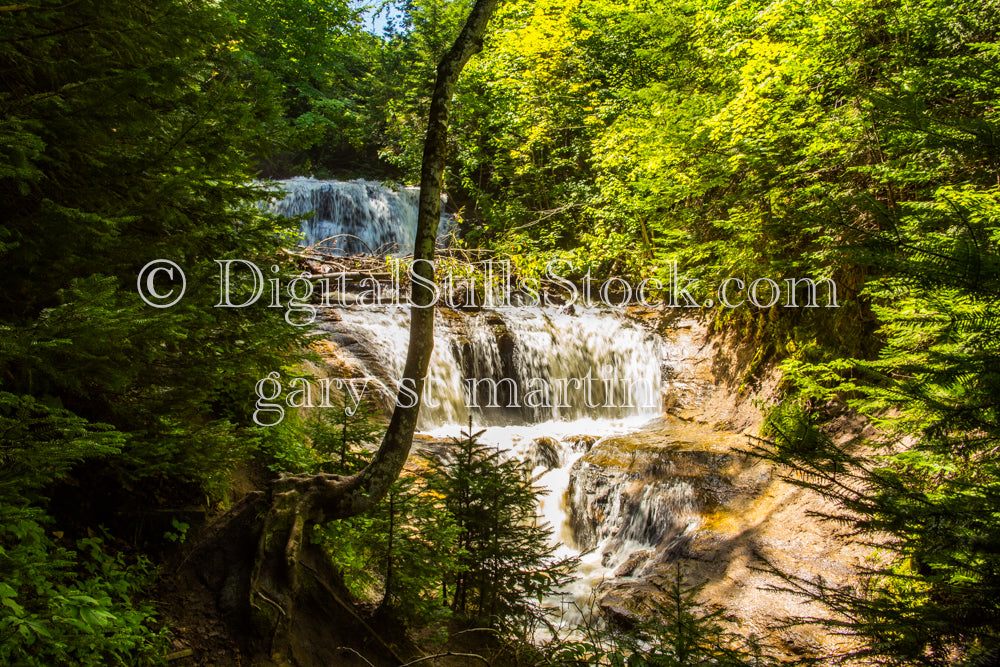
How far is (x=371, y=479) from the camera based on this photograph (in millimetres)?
3900

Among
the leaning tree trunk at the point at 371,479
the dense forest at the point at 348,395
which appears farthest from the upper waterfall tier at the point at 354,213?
the leaning tree trunk at the point at 371,479

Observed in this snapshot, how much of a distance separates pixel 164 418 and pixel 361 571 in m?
1.94

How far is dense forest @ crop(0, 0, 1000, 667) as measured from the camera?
193cm

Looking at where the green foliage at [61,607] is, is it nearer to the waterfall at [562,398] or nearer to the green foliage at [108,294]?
the green foliage at [108,294]

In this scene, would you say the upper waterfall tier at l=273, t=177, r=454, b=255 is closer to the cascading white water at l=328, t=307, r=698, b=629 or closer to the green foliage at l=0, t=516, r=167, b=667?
the cascading white water at l=328, t=307, r=698, b=629

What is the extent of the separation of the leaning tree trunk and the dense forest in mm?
36

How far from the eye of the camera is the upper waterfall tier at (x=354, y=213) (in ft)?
54.2

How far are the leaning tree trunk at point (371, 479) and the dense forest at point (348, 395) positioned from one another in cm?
4

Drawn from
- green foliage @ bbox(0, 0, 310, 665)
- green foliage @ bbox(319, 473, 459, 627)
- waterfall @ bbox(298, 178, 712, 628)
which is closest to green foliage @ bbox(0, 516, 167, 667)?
green foliage @ bbox(0, 0, 310, 665)

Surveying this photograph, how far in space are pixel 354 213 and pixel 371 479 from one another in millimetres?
14589

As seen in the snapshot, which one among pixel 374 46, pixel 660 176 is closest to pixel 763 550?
pixel 660 176

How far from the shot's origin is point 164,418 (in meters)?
3.22

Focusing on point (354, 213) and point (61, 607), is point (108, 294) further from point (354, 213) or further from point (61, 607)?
point (354, 213)

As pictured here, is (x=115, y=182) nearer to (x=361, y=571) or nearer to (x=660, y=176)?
(x=361, y=571)
